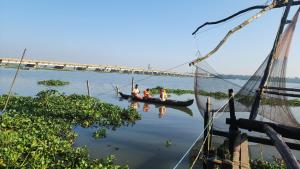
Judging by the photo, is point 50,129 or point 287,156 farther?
point 50,129

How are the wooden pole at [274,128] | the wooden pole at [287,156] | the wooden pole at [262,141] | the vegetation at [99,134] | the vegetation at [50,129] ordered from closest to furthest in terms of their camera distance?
the wooden pole at [287,156] < the wooden pole at [274,128] < the wooden pole at [262,141] < the vegetation at [50,129] < the vegetation at [99,134]

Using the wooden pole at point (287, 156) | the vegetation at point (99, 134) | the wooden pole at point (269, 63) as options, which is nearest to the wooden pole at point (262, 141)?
the wooden pole at point (269, 63)

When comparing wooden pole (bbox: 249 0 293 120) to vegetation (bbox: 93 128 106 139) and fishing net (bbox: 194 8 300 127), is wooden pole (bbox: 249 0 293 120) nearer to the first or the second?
fishing net (bbox: 194 8 300 127)

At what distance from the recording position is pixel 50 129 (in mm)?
11938

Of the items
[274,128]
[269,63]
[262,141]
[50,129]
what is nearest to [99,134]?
[50,129]

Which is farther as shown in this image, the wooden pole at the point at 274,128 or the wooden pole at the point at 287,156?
the wooden pole at the point at 274,128

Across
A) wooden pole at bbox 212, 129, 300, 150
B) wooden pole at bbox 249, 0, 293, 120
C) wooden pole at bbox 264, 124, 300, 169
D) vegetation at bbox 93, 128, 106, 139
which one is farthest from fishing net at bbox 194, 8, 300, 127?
vegetation at bbox 93, 128, 106, 139

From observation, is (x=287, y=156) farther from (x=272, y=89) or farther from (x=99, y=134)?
(x=99, y=134)

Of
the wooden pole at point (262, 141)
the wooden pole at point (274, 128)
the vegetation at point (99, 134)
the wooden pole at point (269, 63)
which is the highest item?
the wooden pole at point (269, 63)

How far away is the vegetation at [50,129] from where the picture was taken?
27.1ft

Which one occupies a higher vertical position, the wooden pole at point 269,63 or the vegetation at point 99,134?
the wooden pole at point 269,63

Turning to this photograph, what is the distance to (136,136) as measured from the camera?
13750 millimetres

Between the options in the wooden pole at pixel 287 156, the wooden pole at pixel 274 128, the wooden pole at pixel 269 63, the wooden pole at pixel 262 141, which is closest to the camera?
the wooden pole at pixel 287 156

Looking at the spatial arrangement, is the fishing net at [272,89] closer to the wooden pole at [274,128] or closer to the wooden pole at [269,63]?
the wooden pole at [269,63]
